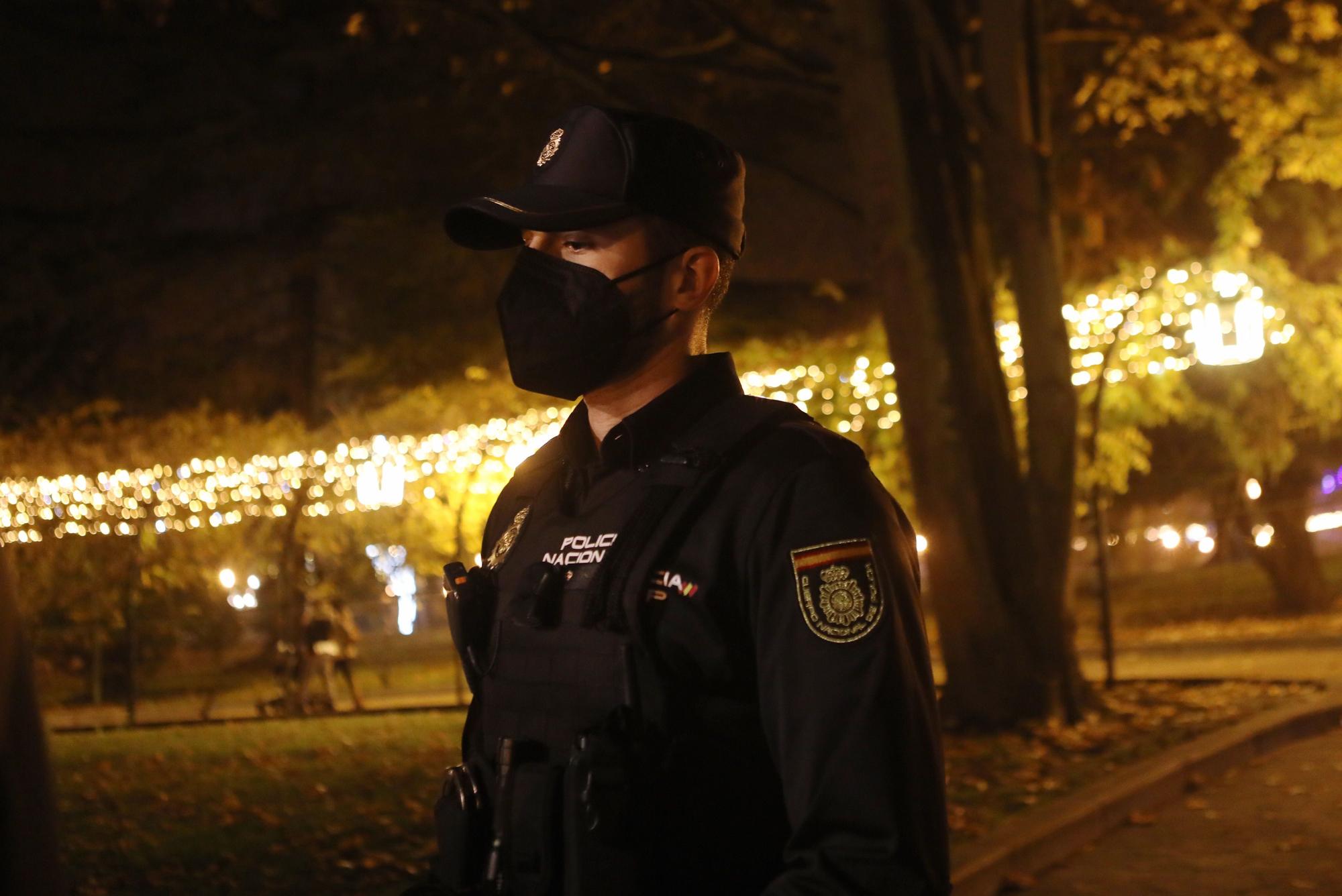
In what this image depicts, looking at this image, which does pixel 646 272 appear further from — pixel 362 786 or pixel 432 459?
pixel 432 459

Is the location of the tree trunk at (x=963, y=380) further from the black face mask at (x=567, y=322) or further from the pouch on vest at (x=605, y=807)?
the pouch on vest at (x=605, y=807)

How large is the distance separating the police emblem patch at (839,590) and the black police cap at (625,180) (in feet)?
2.05

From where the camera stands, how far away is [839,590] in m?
1.91

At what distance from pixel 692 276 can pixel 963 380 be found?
9245mm

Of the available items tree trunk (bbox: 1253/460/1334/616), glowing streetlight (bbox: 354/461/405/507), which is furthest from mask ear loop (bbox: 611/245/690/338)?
tree trunk (bbox: 1253/460/1334/616)

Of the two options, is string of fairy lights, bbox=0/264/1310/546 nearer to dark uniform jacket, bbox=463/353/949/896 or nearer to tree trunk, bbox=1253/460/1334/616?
tree trunk, bbox=1253/460/1334/616

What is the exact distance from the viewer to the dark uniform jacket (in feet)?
6.08

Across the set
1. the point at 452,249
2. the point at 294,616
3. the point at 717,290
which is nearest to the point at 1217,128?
the point at 452,249

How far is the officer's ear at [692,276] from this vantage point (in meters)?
2.37

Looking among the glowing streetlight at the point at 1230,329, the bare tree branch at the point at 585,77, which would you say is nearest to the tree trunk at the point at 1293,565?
the glowing streetlight at the point at 1230,329

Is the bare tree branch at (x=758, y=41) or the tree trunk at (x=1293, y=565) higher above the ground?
the bare tree branch at (x=758, y=41)

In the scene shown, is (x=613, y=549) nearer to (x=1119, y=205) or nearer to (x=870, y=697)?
(x=870, y=697)

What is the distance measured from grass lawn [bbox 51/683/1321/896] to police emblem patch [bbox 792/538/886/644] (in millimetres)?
5088

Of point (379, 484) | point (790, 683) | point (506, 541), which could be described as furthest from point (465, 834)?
point (379, 484)
